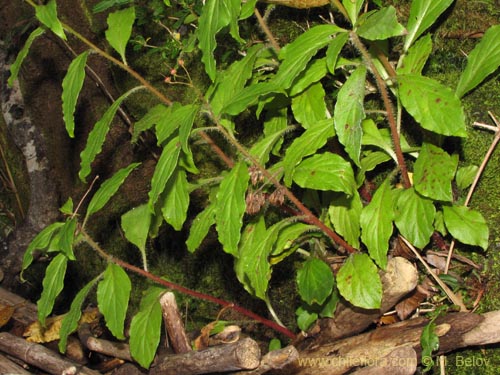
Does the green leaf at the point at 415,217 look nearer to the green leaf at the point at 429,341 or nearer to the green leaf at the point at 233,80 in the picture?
the green leaf at the point at 429,341

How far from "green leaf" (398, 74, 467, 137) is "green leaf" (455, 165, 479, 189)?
592 mm

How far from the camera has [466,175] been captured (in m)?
2.57

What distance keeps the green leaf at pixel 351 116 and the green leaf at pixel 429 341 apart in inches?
31.0

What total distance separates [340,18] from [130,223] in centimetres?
139

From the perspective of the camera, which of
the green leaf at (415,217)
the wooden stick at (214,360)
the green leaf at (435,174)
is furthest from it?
the wooden stick at (214,360)

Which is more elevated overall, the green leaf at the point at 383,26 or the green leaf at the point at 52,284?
the green leaf at the point at 383,26

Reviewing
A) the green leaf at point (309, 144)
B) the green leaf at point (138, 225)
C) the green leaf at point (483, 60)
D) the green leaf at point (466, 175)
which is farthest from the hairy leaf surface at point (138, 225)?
the green leaf at point (483, 60)

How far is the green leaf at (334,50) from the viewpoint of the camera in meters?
2.09

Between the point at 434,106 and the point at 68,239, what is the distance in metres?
1.45

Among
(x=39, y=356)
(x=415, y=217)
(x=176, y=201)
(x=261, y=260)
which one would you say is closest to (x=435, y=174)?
(x=415, y=217)

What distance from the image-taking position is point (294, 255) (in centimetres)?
321

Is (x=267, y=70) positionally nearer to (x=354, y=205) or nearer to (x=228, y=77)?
(x=228, y=77)

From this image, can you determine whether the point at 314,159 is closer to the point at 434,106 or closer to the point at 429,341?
the point at 434,106

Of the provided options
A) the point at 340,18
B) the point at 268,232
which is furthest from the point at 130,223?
the point at 340,18
